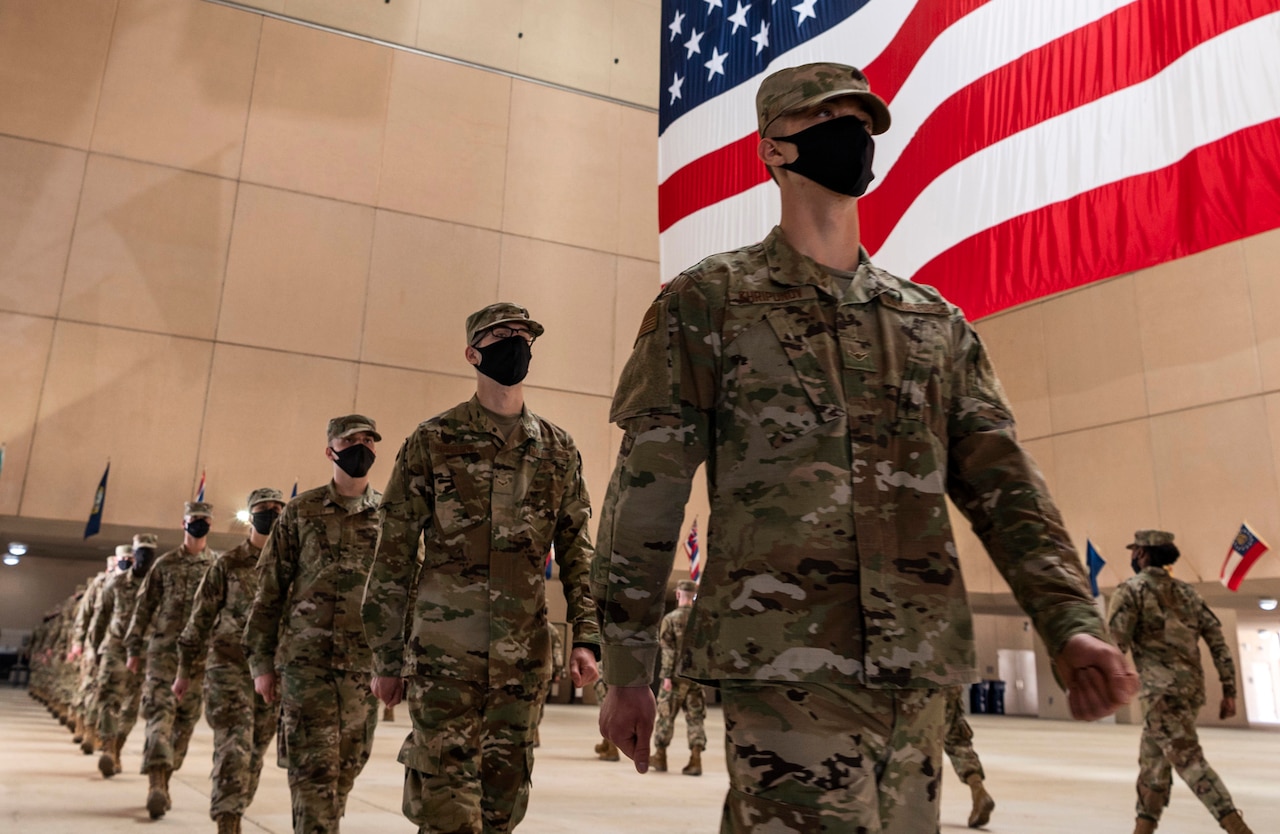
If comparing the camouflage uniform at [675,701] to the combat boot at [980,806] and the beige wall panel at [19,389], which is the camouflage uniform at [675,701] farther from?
the beige wall panel at [19,389]

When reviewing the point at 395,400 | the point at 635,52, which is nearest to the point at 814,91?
the point at 395,400

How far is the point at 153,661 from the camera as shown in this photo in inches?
281

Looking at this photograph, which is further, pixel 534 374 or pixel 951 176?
pixel 534 374

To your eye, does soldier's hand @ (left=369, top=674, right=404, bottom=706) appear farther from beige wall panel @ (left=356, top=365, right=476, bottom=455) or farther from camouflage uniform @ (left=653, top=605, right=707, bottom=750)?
beige wall panel @ (left=356, top=365, right=476, bottom=455)

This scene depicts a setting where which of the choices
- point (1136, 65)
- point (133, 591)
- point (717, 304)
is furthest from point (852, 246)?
point (133, 591)

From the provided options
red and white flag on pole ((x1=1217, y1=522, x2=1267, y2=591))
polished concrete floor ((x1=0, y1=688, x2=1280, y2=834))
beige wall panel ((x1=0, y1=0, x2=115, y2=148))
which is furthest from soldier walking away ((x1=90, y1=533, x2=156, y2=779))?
red and white flag on pole ((x1=1217, y1=522, x2=1267, y2=591))

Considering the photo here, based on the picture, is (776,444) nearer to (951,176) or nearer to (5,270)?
(951,176)

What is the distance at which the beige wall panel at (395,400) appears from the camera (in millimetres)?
17219

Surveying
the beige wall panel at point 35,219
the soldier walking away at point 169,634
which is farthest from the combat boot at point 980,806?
the beige wall panel at point 35,219

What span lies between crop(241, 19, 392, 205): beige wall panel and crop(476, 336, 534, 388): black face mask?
1502 centimetres

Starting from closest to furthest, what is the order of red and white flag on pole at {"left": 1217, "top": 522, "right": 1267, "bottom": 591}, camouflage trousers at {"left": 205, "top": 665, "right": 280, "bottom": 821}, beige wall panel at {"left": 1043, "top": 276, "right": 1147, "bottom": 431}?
camouflage trousers at {"left": 205, "top": 665, "right": 280, "bottom": 821}
red and white flag on pole at {"left": 1217, "top": 522, "right": 1267, "bottom": 591}
beige wall panel at {"left": 1043, "top": 276, "right": 1147, "bottom": 431}

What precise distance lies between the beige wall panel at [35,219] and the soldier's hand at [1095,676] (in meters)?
16.8

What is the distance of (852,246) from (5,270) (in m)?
16.6

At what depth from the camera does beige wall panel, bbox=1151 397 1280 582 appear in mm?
16297
